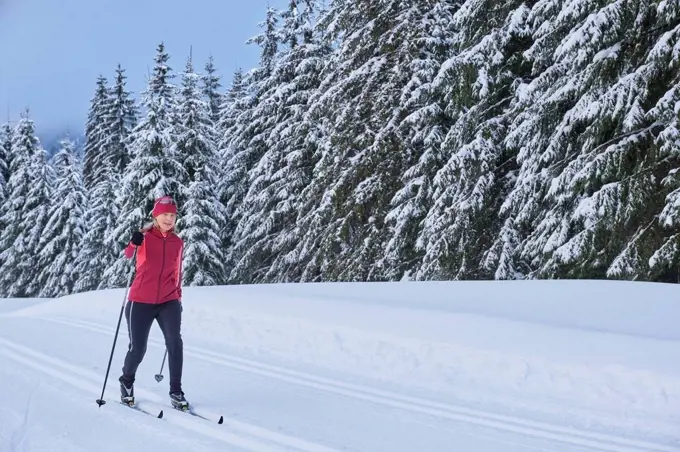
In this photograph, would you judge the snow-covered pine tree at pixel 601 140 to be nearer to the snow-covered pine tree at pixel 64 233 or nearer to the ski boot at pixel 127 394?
the ski boot at pixel 127 394

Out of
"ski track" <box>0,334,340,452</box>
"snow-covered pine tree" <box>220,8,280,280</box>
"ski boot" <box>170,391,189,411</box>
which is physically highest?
"snow-covered pine tree" <box>220,8,280,280</box>

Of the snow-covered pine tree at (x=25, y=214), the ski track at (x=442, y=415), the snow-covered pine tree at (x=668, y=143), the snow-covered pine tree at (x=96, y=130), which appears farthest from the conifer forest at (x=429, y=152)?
the snow-covered pine tree at (x=25, y=214)

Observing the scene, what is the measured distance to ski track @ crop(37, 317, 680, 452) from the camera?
4.50m

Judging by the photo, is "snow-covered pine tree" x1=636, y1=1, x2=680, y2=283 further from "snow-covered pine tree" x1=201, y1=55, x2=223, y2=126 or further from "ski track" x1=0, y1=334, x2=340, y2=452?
"snow-covered pine tree" x1=201, y1=55, x2=223, y2=126

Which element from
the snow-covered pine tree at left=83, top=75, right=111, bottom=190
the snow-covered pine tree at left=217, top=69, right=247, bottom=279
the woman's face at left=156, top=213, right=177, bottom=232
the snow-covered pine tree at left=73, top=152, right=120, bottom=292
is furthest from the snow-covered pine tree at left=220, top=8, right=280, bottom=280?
the woman's face at left=156, top=213, right=177, bottom=232

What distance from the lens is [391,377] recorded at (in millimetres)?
6477

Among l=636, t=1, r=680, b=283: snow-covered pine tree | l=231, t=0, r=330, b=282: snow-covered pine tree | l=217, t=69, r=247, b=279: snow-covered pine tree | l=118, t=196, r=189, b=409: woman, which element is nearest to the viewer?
l=118, t=196, r=189, b=409: woman

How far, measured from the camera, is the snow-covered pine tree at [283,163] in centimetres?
2066

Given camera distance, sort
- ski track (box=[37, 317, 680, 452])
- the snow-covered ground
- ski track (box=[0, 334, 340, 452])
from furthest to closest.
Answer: the snow-covered ground → ski track (box=[37, 317, 680, 452]) → ski track (box=[0, 334, 340, 452])

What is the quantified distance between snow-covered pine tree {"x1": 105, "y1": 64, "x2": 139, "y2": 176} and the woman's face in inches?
1187

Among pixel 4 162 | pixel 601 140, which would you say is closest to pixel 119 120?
pixel 4 162

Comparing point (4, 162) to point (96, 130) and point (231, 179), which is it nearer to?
point (96, 130)

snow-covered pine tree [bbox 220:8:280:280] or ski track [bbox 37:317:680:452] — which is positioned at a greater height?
snow-covered pine tree [bbox 220:8:280:280]

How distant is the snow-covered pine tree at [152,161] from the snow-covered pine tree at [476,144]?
43.6 ft
